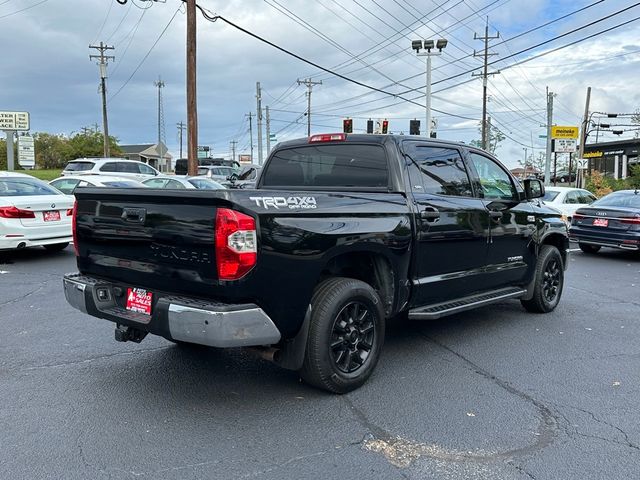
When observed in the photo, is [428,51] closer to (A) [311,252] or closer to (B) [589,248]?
(B) [589,248]

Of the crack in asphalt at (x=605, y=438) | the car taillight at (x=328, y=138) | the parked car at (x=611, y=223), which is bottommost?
the crack in asphalt at (x=605, y=438)

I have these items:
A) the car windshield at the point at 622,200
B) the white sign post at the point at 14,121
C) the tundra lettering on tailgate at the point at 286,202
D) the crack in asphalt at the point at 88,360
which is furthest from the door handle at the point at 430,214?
the white sign post at the point at 14,121

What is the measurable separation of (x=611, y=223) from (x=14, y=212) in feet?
39.0

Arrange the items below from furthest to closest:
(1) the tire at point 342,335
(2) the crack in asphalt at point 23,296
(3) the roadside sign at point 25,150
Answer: (3) the roadside sign at point 25,150 < (2) the crack in asphalt at point 23,296 < (1) the tire at point 342,335

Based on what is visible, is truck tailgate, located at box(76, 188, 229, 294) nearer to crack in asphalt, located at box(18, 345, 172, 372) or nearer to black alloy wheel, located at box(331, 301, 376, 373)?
crack in asphalt, located at box(18, 345, 172, 372)

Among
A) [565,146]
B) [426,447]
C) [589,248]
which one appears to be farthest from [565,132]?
[426,447]

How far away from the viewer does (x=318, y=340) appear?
12.9 ft

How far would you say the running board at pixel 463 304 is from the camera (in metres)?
4.89

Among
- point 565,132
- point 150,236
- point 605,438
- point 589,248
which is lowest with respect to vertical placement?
point 605,438

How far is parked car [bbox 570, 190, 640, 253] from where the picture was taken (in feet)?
38.9

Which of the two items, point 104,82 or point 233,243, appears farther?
point 104,82

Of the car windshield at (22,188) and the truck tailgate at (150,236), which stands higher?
the car windshield at (22,188)

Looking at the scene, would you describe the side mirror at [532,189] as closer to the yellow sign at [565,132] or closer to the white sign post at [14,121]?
the white sign post at [14,121]

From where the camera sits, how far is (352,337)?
169 inches
